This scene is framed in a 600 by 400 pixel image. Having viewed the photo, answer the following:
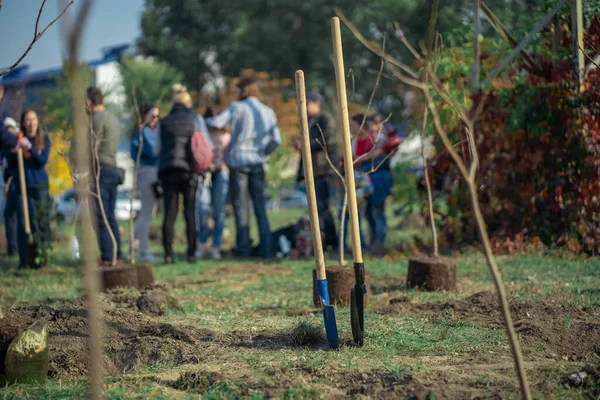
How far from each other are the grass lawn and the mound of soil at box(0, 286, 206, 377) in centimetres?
1

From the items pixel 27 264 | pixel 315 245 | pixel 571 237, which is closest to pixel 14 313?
pixel 315 245

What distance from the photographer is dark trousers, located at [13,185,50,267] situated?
950 cm

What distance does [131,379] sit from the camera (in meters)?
3.83

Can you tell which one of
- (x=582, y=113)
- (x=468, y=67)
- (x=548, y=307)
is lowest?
(x=548, y=307)

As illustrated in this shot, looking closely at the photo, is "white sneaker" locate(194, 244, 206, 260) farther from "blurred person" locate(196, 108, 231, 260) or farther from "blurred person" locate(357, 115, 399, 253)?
"blurred person" locate(357, 115, 399, 253)

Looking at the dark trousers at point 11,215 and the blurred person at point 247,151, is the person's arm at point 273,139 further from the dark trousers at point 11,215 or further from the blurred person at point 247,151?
the dark trousers at point 11,215

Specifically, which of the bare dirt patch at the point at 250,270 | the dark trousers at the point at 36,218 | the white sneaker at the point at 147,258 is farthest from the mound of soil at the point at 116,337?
the white sneaker at the point at 147,258

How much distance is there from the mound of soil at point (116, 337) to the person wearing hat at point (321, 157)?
4589 millimetres

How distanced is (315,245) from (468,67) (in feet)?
18.6

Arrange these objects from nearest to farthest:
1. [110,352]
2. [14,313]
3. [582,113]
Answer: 1. [110,352]
2. [14,313]
3. [582,113]

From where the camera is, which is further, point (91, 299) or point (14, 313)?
point (14, 313)

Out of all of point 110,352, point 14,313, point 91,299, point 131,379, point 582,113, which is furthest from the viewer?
point 582,113

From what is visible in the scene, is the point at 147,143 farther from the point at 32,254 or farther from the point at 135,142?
the point at 32,254

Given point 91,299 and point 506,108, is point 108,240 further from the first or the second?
point 91,299
